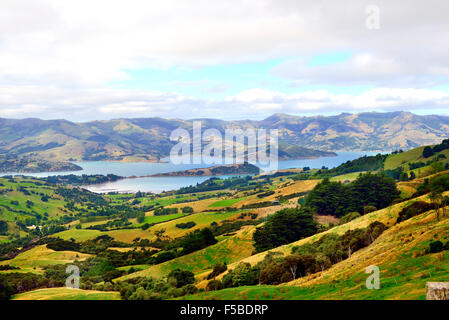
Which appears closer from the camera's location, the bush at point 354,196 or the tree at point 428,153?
the bush at point 354,196

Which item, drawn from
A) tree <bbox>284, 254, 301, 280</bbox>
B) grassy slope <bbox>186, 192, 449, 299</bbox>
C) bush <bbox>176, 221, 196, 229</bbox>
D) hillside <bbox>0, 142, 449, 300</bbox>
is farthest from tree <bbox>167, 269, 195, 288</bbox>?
bush <bbox>176, 221, 196, 229</bbox>

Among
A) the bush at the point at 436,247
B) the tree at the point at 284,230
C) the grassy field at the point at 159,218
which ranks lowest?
the grassy field at the point at 159,218

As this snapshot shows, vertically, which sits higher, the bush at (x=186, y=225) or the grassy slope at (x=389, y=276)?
the grassy slope at (x=389, y=276)

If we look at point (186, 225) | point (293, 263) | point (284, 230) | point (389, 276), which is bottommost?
point (186, 225)

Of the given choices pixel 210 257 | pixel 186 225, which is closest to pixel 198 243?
pixel 210 257

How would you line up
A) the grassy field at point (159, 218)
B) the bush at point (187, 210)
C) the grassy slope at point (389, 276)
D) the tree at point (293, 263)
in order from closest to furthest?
1. the grassy slope at point (389, 276)
2. the tree at point (293, 263)
3. the grassy field at point (159, 218)
4. the bush at point (187, 210)

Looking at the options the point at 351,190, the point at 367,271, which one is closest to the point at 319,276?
the point at 367,271

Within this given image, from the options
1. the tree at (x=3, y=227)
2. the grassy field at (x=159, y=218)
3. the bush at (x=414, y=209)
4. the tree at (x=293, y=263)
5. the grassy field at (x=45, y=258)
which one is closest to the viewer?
the tree at (x=293, y=263)

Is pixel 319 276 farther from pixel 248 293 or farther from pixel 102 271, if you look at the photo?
pixel 102 271

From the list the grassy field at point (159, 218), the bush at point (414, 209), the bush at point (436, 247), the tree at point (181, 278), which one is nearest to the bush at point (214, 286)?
the tree at point (181, 278)

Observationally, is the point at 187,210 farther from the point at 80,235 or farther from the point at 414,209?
the point at 414,209

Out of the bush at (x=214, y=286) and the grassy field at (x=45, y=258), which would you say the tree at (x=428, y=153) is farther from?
the bush at (x=214, y=286)

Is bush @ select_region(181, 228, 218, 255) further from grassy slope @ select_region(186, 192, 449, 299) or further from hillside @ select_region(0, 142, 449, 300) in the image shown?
grassy slope @ select_region(186, 192, 449, 299)
